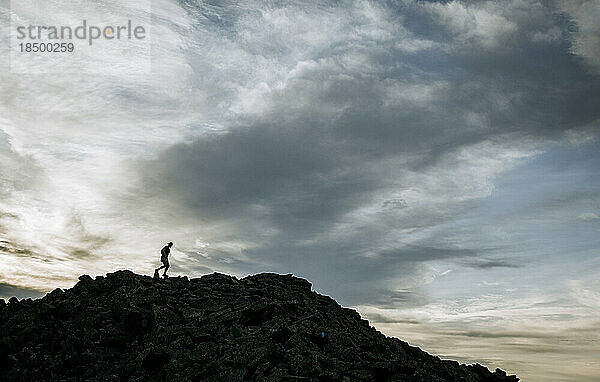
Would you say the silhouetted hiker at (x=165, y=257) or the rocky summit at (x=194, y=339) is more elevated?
the silhouetted hiker at (x=165, y=257)

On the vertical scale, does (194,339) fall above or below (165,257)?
below

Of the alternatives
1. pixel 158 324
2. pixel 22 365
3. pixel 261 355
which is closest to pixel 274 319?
pixel 261 355

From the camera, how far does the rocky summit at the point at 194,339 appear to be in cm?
2205

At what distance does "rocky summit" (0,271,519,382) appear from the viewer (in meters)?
22.0

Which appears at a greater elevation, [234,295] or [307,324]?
[234,295]

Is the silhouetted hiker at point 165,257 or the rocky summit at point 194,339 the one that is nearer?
the rocky summit at point 194,339

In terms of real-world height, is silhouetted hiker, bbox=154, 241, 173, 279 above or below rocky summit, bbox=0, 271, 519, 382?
above

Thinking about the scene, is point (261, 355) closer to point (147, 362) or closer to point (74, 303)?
point (147, 362)

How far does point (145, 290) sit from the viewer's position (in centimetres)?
3034

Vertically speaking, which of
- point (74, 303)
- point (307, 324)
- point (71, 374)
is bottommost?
point (71, 374)

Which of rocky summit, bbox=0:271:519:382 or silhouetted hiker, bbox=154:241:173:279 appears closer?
rocky summit, bbox=0:271:519:382

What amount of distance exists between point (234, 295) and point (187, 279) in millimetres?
4865

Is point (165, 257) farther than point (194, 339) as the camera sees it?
Yes

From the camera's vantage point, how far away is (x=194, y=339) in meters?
24.5
